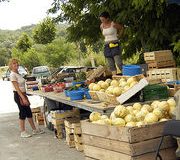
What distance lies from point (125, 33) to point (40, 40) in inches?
1803

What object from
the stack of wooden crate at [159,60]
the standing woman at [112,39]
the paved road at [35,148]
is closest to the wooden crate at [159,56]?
the stack of wooden crate at [159,60]

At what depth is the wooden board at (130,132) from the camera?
538 cm

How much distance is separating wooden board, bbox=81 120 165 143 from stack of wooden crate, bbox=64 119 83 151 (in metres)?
2.96

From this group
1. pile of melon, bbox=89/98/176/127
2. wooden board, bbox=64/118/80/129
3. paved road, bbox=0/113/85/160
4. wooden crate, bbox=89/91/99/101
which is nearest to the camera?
pile of melon, bbox=89/98/176/127

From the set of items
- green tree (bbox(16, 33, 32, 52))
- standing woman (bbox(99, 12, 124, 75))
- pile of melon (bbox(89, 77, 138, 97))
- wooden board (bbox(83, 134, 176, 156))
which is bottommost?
wooden board (bbox(83, 134, 176, 156))

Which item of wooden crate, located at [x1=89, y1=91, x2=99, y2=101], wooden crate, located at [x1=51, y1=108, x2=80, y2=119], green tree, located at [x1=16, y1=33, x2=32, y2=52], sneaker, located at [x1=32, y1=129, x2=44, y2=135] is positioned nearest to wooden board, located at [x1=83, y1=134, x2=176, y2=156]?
wooden crate, located at [x1=89, y1=91, x2=99, y2=101]

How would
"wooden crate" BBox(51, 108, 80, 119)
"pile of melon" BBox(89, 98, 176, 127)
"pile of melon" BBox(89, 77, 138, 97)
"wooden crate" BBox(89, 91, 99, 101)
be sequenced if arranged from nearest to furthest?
"pile of melon" BBox(89, 98, 176, 127) → "pile of melon" BBox(89, 77, 138, 97) → "wooden crate" BBox(89, 91, 99, 101) → "wooden crate" BBox(51, 108, 80, 119)

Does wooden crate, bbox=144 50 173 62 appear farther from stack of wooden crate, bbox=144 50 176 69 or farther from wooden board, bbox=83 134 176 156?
wooden board, bbox=83 134 176 156

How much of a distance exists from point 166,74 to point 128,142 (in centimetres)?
364

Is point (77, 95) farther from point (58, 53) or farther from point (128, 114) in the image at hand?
point (58, 53)

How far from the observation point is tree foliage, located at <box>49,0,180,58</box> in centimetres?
1083

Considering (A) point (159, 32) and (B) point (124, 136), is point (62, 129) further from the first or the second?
(B) point (124, 136)

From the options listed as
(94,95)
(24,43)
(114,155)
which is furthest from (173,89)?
(24,43)

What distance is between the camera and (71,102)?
8594 mm
